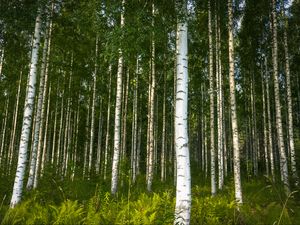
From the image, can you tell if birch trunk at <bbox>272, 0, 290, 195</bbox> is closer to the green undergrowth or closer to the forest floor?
the forest floor

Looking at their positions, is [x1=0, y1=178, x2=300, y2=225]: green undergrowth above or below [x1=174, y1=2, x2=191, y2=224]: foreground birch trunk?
below

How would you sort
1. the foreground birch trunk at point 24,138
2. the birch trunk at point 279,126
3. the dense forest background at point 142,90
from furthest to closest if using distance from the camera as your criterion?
the birch trunk at point 279,126, the foreground birch trunk at point 24,138, the dense forest background at point 142,90

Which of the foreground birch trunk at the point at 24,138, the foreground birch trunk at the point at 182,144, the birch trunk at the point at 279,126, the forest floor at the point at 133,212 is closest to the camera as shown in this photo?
the forest floor at the point at 133,212

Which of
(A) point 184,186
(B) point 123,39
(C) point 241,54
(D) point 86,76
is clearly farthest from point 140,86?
(A) point 184,186

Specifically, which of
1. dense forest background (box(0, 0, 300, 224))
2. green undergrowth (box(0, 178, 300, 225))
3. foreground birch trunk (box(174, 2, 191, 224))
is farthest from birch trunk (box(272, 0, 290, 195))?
foreground birch trunk (box(174, 2, 191, 224))

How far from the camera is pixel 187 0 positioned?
7367 mm

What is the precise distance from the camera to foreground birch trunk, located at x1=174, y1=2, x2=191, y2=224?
5.92 m

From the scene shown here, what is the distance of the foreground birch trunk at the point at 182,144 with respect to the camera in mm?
5916

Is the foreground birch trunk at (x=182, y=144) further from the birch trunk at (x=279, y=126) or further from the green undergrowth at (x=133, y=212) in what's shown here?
the birch trunk at (x=279, y=126)

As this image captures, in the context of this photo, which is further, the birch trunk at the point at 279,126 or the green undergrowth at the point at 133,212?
the birch trunk at the point at 279,126

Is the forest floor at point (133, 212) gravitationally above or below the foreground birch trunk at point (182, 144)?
below

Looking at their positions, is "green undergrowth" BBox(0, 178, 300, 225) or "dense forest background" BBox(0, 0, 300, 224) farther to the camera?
"dense forest background" BBox(0, 0, 300, 224)

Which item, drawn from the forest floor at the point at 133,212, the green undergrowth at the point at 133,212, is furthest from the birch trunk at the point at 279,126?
the green undergrowth at the point at 133,212

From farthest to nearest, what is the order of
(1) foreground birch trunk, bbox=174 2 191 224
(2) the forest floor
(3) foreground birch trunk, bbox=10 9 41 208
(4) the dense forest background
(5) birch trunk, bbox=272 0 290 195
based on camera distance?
(5) birch trunk, bbox=272 0 290 195 < (3) foreground birch trunk, bbox=10 9 41 208 < (4) the dense forest background < (1) foreground birch trunk, bbox=174 2 191 224 < (2) the forest floor
